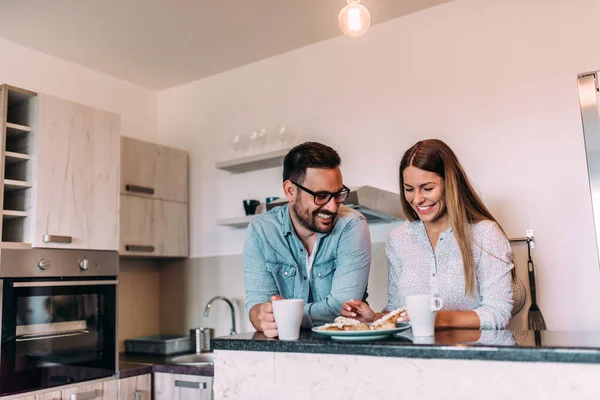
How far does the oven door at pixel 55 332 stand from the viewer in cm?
233

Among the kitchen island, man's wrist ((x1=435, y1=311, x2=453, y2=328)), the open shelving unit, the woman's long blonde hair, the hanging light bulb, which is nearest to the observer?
the kitchen island

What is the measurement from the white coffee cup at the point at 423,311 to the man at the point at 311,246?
1.41 feet

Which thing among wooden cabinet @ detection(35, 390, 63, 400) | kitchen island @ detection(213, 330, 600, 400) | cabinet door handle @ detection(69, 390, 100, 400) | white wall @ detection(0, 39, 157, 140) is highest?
white wall @ detection(0, 39, 157, 140)

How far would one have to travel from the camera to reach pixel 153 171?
133 inches

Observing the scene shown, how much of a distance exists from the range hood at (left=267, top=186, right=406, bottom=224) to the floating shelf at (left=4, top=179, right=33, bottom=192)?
3.51ft

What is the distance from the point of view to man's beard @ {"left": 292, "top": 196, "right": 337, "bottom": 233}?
1728 mm

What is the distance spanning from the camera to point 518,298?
2.37 metres

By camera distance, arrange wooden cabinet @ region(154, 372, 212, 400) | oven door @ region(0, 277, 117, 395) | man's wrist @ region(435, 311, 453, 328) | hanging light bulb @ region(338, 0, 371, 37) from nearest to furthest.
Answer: man's wrist @ region(435, 311, 453, 328)
hanging light bulb @ region(338, 0, 371, 37)
oven door @ region(0, 277, 117, 395)
wooden cabinet @ region(154, 372, 212, 400)

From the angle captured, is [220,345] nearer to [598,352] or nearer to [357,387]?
[357,387]

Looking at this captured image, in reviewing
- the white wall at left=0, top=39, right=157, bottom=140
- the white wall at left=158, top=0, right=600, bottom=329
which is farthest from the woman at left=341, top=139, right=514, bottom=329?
the white wall at left=0, top=39, right=157, bottom=140

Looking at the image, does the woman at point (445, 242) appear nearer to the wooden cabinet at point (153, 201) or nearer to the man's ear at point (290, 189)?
the man's ear at point (290, 189)

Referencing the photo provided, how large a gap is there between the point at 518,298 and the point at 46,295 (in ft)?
6.58

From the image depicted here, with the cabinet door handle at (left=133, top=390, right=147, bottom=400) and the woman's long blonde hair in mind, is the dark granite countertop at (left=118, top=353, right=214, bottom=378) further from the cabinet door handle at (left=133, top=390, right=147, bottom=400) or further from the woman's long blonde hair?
the woman's long blonde hair

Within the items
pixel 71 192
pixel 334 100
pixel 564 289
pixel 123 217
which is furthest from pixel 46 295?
pixel 564 289
